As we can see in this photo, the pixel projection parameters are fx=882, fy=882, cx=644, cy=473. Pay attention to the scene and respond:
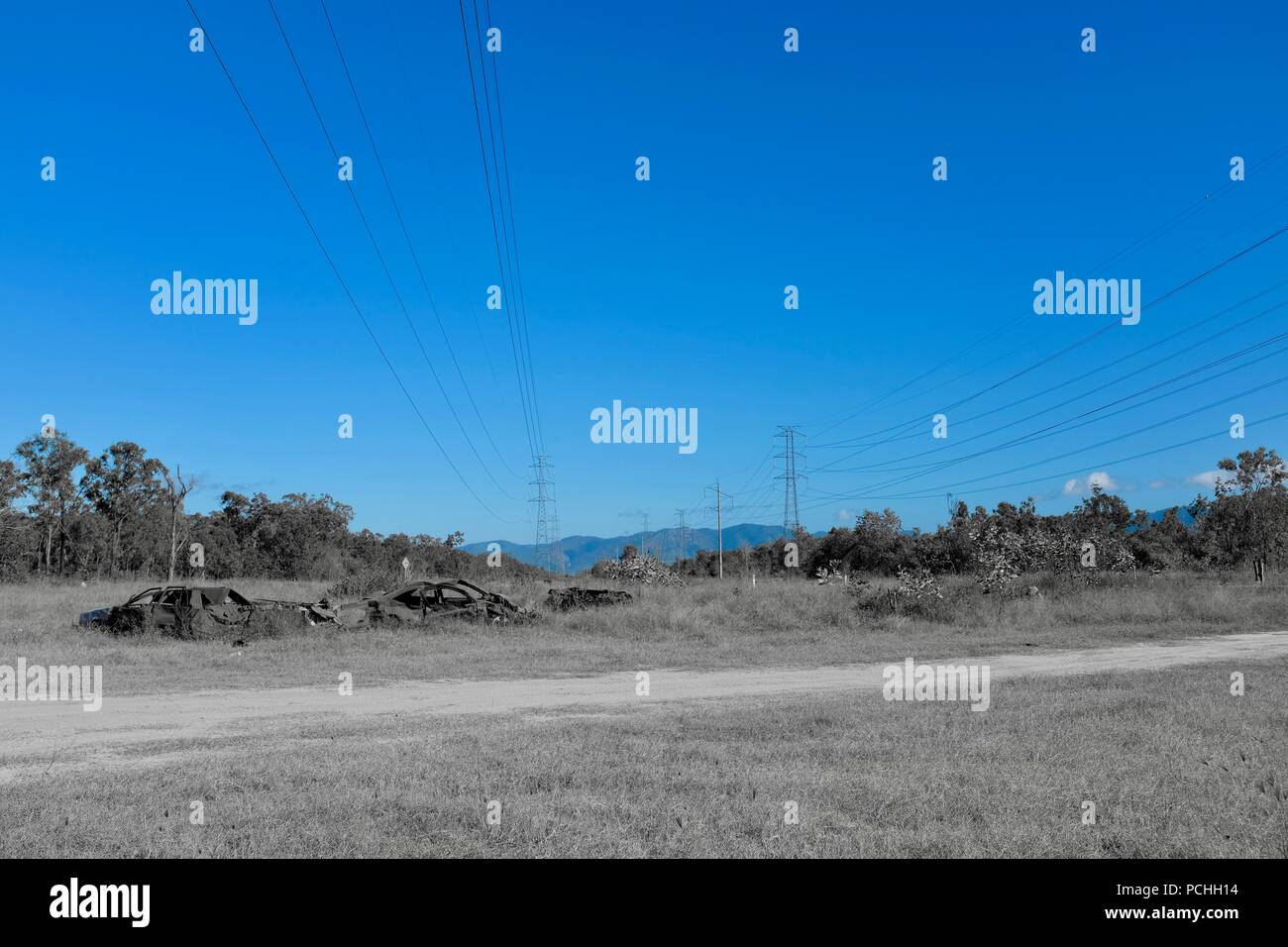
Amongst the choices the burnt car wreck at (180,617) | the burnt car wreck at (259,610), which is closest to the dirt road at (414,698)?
the burnt car wreck at (180,617)

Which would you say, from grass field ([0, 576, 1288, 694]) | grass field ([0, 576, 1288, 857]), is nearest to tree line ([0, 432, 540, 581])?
grass field ([0, 576, 1288, 694])

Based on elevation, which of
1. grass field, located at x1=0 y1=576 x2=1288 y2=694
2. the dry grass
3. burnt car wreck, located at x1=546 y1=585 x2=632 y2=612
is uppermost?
the dry grass

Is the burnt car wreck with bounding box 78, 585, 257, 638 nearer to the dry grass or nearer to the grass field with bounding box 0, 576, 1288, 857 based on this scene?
the grass field with bounding box 0, 576, 1288, 857

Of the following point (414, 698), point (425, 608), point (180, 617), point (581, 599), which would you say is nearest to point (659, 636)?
point (581, 599)

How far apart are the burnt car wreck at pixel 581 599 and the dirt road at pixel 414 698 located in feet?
34.9

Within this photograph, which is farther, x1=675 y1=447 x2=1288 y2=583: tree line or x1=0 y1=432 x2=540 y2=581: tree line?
x1=0 y1=432 x2=540 y2=581: tree line

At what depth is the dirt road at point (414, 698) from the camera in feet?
32.9

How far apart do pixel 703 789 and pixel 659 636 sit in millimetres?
A: 16425

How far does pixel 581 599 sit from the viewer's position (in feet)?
92.6

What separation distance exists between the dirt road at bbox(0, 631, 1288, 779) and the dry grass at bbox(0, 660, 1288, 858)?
46.4 inches

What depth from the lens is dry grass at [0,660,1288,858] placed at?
5547 millimetres

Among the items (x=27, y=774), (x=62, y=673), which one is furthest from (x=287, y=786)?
(x=62, y=673)

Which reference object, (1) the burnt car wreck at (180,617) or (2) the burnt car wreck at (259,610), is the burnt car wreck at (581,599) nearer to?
(2) the burnt car wreck at (259,610)
